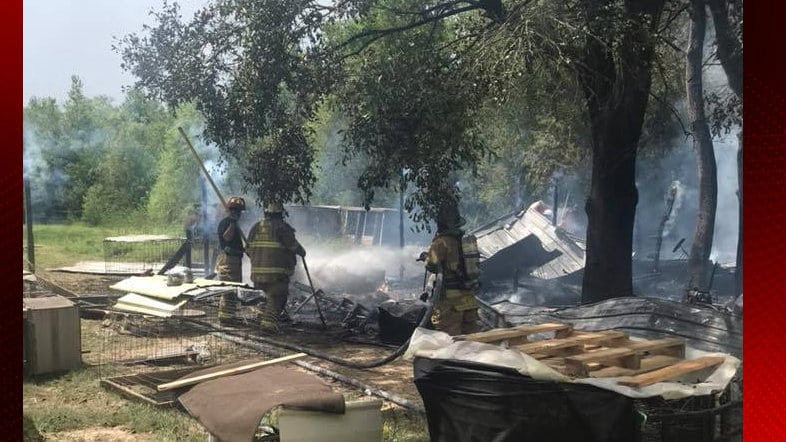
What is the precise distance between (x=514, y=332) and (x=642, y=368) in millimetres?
827

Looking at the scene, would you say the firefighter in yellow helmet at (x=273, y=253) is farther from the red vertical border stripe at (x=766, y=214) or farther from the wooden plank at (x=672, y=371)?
the red vertical border stripe at (x=766, y=214)

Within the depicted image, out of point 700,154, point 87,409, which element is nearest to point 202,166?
point 87,409

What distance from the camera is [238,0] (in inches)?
181

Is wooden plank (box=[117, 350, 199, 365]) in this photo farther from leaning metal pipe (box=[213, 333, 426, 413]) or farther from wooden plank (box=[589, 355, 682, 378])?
wooden plank (box=[589, 355, 682, 378])

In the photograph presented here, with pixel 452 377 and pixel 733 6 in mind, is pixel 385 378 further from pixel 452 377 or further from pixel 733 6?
pixel 733 6

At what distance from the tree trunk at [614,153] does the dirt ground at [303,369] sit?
4.92ft

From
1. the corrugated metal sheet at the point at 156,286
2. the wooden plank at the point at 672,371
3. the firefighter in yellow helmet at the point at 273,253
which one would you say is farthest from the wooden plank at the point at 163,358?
the wooden plank at the point at 672,371

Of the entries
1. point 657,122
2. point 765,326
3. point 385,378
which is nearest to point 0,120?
point 385,378

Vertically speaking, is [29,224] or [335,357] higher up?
[29,224]

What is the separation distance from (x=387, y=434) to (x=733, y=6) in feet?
12.2

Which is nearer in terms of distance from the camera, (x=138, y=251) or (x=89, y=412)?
(x=89, y=412)

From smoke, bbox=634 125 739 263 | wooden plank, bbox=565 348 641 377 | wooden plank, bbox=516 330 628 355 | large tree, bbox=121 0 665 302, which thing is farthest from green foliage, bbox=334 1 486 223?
wooden plank, bbox=565 348 641 377

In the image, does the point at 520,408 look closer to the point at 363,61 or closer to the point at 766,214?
the point at 766,214

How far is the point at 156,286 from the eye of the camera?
4641 millimetres
